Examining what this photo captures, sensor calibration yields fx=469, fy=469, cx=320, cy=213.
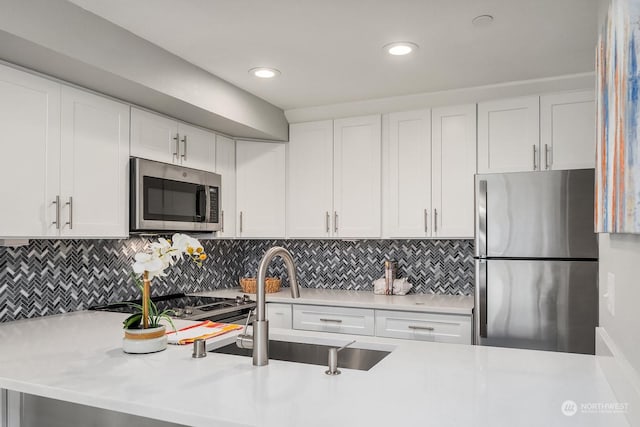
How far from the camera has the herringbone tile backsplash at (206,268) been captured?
100 inches

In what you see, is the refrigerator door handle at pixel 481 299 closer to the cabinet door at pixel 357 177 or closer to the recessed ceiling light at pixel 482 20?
the cabinet door at pixel 357 177

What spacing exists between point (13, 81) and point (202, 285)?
7.01 feet

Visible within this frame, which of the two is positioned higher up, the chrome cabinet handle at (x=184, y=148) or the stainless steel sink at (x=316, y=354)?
the chrome cabinet handle at (x=184, y=148)

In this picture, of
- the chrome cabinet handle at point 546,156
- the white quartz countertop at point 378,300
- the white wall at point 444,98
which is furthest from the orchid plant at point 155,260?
the chrome cabinet handle at point 546,156

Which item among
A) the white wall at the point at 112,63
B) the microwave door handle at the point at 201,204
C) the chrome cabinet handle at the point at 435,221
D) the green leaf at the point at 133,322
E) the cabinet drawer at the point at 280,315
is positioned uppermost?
the white wall at the point at 112,63

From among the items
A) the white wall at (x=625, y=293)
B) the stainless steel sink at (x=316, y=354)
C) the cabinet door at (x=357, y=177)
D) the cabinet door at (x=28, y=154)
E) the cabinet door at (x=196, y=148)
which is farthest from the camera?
the cabinet door at (x=357, y=177)

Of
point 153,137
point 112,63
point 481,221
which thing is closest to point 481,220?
point 481,221

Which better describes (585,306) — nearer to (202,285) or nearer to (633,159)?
(633,159)

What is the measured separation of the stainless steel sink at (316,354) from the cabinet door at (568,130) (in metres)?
1.94

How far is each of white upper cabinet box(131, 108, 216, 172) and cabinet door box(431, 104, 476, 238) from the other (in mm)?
1630

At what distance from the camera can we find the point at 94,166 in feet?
8.20

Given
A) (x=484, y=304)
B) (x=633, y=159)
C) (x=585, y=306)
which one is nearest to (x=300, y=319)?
(x=484, y=304)

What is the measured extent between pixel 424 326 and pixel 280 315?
1.05m

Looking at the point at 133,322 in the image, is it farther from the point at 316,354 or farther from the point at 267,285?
the point at 267,285
